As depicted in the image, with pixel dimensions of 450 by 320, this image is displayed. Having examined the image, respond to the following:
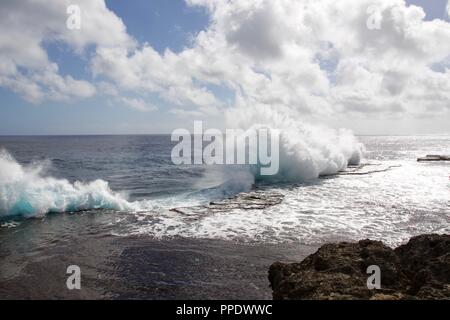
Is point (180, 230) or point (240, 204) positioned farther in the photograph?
point (240, 204)

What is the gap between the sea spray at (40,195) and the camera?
1352cm

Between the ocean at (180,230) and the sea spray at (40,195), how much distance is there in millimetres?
44

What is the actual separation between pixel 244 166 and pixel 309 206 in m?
10.3

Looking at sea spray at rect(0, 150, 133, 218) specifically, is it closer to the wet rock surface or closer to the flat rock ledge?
the wet rock surface

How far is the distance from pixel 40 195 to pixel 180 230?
7.59 meters

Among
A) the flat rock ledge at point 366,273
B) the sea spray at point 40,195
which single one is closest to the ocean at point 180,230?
the sea spray at point 40,195

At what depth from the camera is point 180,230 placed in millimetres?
11141

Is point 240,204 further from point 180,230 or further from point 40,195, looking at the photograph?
point 40,195

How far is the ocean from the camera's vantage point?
284 inches

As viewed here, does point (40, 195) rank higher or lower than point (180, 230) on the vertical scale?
higher

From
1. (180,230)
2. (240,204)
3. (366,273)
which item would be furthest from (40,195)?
(366,273)

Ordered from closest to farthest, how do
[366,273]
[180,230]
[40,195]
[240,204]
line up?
[366,273] < [180,230] < [40,195] < [240,204]

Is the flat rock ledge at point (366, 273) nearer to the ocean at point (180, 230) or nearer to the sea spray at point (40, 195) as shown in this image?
the ocean at point (180, 230)
